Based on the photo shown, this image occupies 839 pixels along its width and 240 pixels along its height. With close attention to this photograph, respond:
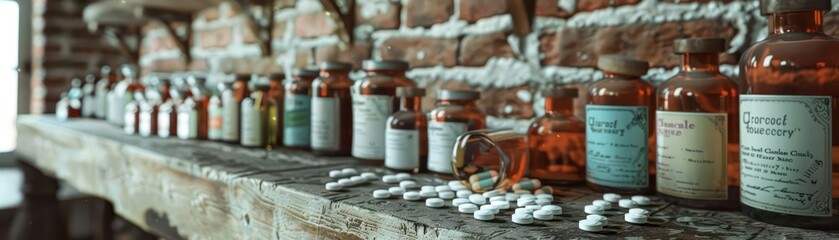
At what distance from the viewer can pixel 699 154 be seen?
0.55 meters

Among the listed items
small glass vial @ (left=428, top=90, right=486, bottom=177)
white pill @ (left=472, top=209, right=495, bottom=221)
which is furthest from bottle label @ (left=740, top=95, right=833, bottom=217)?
small glass vial @ (left=428, top=90, right=486, bottom=177)

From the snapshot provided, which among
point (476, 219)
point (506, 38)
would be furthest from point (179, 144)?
point (476, 219)

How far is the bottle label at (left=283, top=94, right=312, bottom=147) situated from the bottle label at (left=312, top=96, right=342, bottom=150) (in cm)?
7

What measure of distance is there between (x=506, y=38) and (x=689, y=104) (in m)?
0.38

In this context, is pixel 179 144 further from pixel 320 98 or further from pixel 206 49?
pixel 206 49

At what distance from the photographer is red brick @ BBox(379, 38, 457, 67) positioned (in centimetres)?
98

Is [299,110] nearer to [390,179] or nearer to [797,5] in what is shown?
[390,179]

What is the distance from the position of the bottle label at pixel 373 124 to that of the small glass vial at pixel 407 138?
0.14 feet

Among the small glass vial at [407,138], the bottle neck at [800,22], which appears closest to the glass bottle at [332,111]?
the small glass vial at [407,138]

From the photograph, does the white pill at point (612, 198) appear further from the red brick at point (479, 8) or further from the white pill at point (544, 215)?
the red brick at point (479, 8)

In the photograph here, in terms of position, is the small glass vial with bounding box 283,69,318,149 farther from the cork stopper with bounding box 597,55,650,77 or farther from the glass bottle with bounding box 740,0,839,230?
the glass bottle with bounding box 740,0,839,230

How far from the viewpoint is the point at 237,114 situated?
107cm

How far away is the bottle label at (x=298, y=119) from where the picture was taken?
0.96 meters

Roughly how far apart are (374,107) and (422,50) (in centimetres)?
25
